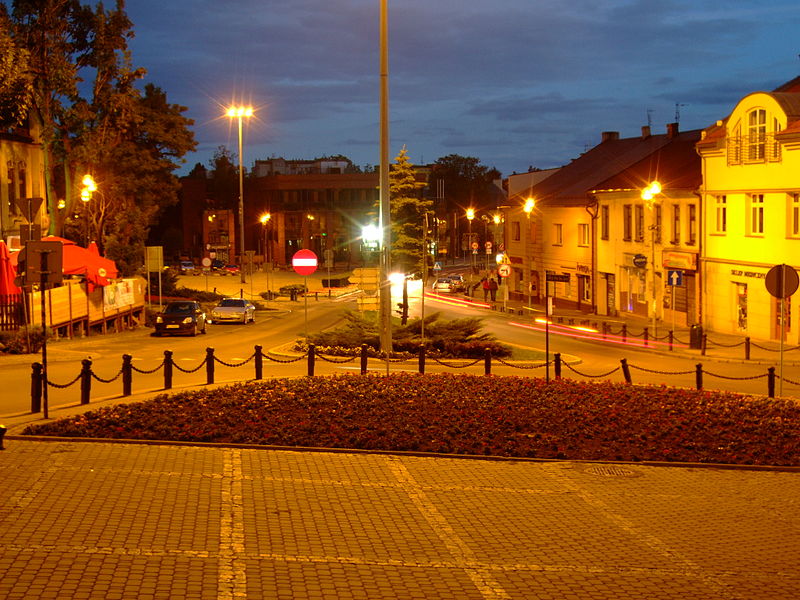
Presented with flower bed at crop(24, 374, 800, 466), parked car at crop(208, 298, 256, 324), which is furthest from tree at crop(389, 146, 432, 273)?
flower bed at crop(24, 374, 800, 466)

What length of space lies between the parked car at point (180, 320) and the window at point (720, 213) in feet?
69.1

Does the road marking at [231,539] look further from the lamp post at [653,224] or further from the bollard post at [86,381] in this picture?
the lamp post at [653,224]

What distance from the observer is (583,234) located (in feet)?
184

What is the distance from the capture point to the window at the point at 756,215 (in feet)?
125

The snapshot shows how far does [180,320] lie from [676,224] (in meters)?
22.2

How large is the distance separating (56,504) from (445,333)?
780 inches

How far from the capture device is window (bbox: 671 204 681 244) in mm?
44812

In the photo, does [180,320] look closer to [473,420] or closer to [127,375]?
[127,375]

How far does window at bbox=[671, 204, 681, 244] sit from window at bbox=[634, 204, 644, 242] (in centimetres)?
255

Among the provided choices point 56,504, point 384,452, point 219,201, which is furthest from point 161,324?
point 219,201

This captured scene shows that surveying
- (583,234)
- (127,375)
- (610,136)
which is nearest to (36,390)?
(127,375)

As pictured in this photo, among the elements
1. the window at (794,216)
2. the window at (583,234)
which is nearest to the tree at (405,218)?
the window at (583,234)

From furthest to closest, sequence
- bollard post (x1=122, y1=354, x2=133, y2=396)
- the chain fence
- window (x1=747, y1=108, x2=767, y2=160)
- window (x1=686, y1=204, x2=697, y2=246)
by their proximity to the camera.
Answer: window (x1=686, y1=204, x2=697, y2=246) → window (x1=747, y1=108, x2=767, y2=160) → bollard post (x1=122, y1=354, x2=133, y2=396) → the chain fence

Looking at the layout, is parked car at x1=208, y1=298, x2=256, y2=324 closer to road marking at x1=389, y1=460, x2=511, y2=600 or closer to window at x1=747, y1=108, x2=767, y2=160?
window at x1=747, y1=108, x2=767, y2=160
